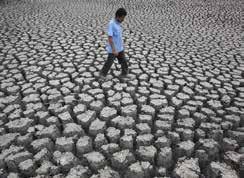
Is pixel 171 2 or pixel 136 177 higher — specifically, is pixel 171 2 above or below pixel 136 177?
above

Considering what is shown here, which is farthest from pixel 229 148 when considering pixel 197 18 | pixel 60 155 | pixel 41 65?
pixel 197 18

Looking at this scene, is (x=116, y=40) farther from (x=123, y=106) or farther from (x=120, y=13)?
(x=123, y=106)

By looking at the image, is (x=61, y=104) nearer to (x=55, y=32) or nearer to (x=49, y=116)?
(x=49, y=116)

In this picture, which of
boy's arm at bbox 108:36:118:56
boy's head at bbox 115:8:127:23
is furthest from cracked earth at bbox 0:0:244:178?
boy's head at bbox 115:8:127:23

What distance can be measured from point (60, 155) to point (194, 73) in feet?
8.04

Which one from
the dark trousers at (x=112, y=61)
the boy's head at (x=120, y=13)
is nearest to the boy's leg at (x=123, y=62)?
the dark trousers at (x=112, y=61)

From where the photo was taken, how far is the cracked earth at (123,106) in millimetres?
2195

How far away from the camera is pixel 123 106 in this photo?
2.98 m

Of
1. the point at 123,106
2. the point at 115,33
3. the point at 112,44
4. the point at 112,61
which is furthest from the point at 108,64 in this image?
the point at 123,106

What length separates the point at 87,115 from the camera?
2.77 m

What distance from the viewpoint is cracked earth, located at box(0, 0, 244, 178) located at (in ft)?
7.20

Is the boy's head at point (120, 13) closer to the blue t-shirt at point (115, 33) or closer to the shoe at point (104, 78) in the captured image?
the blue t-shirt at point (115, 33)

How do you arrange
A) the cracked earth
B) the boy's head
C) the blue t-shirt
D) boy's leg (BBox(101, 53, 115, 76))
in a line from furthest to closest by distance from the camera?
boy's leg (BBox(101, 53, 115, 76)), the blue t-shirt, the boy's head, the cracked earth

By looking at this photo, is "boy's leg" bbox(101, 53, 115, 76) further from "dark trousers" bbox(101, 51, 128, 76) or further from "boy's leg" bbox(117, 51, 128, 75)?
"boy's leg" bbox(117, 51, 128, 75)
